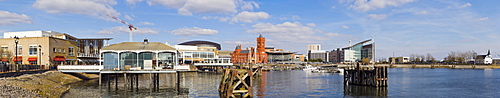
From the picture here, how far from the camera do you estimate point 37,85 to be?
45219 mm

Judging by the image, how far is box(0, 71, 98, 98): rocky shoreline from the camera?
112 feet

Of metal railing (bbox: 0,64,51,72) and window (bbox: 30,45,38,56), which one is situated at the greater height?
window (bbox: 30,45,38,56)

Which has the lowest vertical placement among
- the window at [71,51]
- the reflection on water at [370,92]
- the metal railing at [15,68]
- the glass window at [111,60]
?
the reflection on water at [370,92]

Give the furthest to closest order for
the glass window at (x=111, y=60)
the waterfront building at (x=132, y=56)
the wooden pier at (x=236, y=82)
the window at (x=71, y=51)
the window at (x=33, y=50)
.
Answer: the window at (x=71, y=51) → the window at (x=33, y=50) → the glass window at (x=111, y=60) → the waterfront building at (x=132, y=56) → the wooden pier at (x=236, y=82)

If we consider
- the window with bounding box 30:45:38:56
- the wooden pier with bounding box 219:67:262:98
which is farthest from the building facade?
the wooden pier with bounding box 219:67:262:98

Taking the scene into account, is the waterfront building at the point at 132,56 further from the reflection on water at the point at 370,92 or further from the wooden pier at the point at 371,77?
the wooden pier at the point at 371,77

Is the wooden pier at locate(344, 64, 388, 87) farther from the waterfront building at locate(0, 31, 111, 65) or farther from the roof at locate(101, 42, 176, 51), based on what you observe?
the waterfront building at locate(0, 31, 111, 65)

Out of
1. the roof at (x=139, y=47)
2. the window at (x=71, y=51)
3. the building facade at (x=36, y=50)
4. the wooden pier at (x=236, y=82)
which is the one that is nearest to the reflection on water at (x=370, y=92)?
the wooden pier at (x=236, y=82)

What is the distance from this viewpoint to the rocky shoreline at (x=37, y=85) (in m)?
34.2

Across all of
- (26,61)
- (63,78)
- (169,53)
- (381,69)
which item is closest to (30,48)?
(26,61)

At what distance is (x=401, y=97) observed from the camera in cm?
4678

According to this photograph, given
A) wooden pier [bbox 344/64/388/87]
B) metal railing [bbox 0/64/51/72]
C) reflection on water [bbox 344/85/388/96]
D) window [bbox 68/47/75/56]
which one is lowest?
reflection on water [bbox 344/85/388/96]

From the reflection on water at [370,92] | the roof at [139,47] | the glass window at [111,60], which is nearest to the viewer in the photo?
the reflection on water at [370,92]

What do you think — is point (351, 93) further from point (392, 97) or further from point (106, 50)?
point (106, 50)
